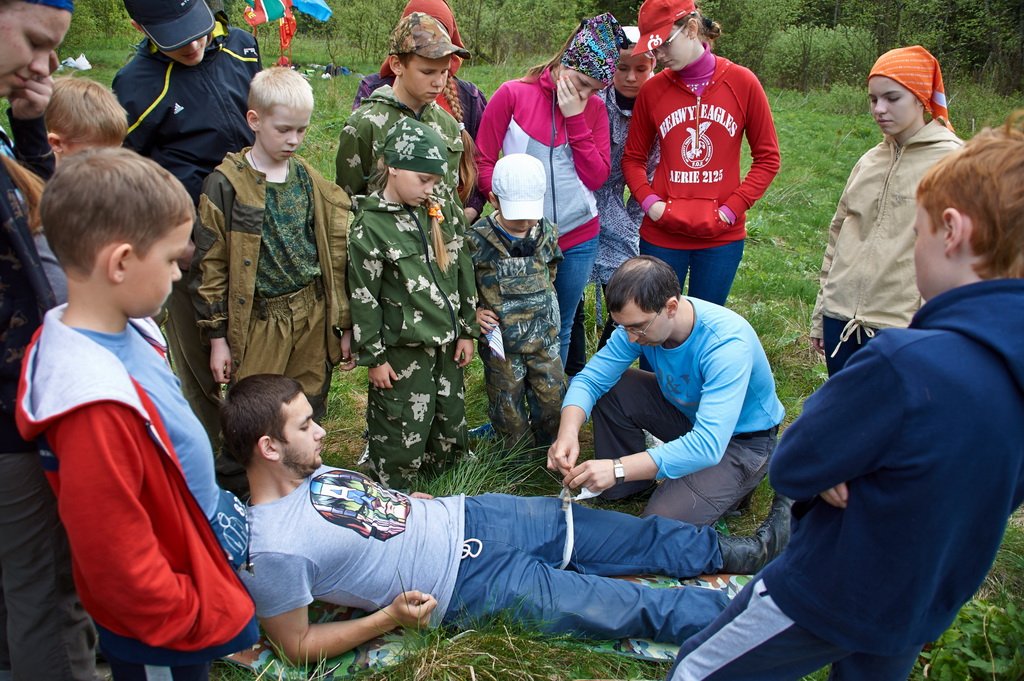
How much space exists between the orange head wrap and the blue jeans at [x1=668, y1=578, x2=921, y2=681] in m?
2.32

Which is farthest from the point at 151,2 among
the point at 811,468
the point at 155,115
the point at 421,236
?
the point at 811,468

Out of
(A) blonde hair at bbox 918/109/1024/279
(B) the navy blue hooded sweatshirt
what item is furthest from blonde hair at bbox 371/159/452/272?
(A) blonde hair at bbox 918/109/1024/279

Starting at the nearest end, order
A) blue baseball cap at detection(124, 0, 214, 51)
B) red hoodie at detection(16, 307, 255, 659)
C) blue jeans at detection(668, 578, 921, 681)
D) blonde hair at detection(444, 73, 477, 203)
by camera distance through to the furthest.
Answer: red hoodie at detection(16, 307, 255, 659)
blue jeans at detection(668, 578, 921, 681)
blue baseball cap at detection(124, 0, 214, 51)
blonde hair at detection(444, 73, 477, 203)

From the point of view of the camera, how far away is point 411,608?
246 centimetres

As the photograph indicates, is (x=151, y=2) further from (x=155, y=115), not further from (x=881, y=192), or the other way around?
Answer: (x=881, y=192)

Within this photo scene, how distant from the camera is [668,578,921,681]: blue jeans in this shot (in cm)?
187

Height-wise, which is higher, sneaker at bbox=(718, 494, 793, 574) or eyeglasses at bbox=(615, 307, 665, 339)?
eyeglasses at bbox=(615, 307, 665, 339)

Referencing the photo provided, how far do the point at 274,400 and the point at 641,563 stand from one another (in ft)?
4.92

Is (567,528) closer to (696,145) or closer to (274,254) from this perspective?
(274,254)

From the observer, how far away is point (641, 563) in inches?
115

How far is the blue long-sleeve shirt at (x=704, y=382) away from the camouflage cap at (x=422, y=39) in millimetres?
1440

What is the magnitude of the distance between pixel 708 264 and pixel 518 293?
1.13 m

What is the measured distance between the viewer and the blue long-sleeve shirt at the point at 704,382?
9.93ft

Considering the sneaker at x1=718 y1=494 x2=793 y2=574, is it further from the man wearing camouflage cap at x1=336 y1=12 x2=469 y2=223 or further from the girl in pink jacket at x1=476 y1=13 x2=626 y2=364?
the man wearing camouflage cap at x1=336 y1=12 x2=469 y2=223
